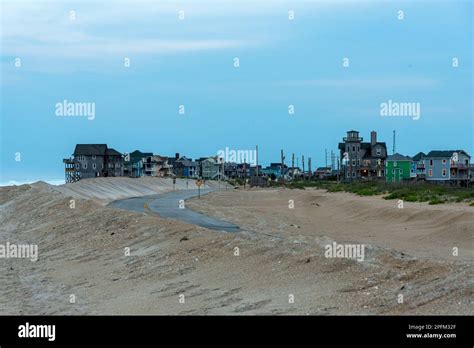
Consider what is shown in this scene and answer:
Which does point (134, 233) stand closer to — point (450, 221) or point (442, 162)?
point (450, 221)

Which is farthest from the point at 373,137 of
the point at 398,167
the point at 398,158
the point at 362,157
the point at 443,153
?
the point at 443,153

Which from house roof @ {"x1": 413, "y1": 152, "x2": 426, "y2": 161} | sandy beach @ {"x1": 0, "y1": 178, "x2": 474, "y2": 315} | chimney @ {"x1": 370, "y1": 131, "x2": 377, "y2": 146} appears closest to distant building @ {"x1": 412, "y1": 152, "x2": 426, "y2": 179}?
house roof @ {"x1": 413, "y1": 152, "x2": 426, "y2": 161}

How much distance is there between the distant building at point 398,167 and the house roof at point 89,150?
57396 millimetres

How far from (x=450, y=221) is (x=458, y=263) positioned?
59.6 ft

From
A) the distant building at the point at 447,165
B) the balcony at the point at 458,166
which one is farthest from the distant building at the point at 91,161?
the balcony at the point at 458,166

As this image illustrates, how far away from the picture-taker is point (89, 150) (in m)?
146

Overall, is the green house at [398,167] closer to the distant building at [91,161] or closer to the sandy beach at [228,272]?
the distant building at [91,161]

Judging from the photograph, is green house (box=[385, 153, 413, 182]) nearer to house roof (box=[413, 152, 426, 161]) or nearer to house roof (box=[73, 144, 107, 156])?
house roof (box=[413, 152, 426, 161])

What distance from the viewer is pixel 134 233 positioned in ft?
92.9

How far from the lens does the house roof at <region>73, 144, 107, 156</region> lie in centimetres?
14588

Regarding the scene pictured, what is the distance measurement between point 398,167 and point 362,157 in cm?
2015

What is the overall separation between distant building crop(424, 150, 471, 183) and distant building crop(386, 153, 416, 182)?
745cm

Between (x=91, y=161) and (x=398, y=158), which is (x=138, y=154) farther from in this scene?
(x=398, y=158)

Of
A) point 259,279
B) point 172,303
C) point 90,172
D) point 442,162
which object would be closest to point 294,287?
point 259,279
